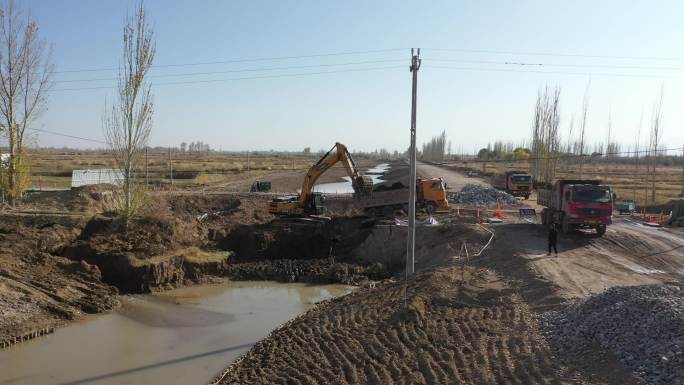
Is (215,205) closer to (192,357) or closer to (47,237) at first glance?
(47,237)

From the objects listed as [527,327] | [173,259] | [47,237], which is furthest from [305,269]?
[527,327]

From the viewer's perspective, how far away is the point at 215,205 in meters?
39.5

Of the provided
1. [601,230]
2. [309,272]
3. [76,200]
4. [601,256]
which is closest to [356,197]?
[309,272]

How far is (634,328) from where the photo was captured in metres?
10.6

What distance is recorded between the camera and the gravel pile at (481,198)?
41281 mm

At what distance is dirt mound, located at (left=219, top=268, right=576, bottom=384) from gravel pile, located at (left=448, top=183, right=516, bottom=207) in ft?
82.8

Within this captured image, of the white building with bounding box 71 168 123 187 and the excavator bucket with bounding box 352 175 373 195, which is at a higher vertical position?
the excavator bucket with bounding box 352 175 373 195

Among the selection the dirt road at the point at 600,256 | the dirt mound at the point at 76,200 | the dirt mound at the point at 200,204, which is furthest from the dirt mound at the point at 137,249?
the dirt road at the point at 600,256

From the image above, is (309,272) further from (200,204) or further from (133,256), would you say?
(200,204)

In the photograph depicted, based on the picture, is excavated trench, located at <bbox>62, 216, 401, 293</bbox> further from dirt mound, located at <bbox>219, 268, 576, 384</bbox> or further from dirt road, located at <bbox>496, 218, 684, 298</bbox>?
dirt mound, located at <bbox>219, 268, 576, 384</bbox>

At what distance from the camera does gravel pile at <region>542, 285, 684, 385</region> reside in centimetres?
920

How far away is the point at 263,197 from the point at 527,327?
31216mm

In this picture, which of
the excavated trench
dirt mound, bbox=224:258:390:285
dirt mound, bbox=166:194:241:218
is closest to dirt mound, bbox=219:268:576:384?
dirt mound, bbox=224:258:390:285

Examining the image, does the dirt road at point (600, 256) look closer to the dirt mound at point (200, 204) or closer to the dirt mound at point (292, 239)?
the dirt mound at point (292, 239)
